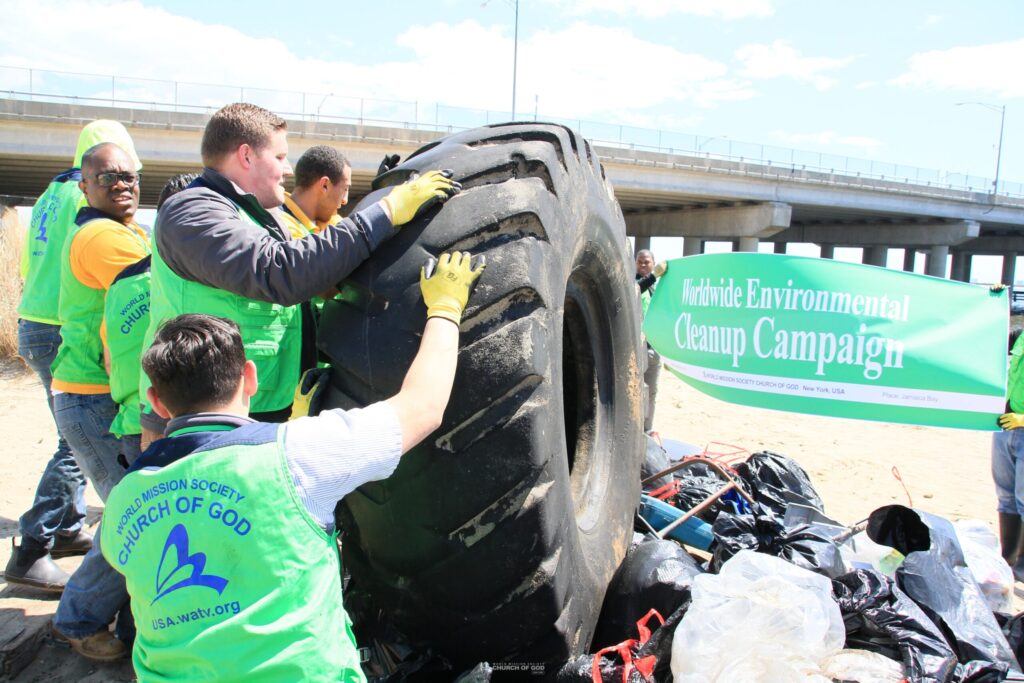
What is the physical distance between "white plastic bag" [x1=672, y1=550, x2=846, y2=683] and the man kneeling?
1.01m

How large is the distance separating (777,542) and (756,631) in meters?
0.85

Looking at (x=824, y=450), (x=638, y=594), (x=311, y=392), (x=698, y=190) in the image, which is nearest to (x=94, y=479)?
(x=311, y=392)

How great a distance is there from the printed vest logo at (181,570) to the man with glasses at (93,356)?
150 centimetres

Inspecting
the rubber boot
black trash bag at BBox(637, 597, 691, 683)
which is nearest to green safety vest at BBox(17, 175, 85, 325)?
black trash bag at BBox(637, 597, 691, 683)

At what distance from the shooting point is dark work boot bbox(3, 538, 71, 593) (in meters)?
3.33

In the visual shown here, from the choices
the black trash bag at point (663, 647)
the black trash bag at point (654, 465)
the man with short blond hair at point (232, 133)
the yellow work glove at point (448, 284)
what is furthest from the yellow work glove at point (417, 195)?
the black trash bag at point (654, 465)

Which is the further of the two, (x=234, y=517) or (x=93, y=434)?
(x=93, y=434)

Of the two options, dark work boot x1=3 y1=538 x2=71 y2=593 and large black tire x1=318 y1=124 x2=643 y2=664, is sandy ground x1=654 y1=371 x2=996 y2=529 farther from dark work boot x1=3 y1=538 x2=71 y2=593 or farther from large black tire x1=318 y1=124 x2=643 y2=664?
dark work boot x1=3 y1=538 x2=71 y2=593

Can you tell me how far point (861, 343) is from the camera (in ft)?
14.7

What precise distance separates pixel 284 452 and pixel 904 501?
557 centimetres

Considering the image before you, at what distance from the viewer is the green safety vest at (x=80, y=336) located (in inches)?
120

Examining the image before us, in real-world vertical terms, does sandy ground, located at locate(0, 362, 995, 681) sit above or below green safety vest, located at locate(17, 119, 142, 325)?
below

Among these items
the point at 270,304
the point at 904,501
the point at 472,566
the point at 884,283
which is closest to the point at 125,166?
the point at 270,304

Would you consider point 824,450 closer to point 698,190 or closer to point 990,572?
point 990,572
